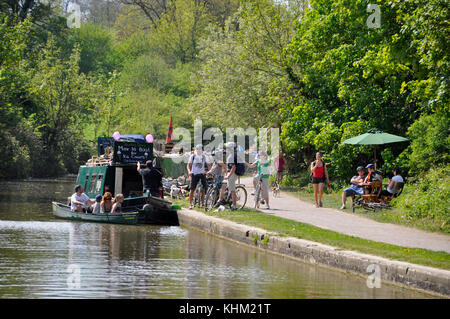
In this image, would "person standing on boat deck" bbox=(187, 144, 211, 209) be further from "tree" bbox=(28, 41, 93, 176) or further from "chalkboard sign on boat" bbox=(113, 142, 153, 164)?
"tree" bbox=(28, 41, 93, 176)

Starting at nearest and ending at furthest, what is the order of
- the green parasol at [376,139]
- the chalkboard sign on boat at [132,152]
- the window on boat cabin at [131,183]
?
the green parasol at [376,139]
the chalkboard sign on boat at [132,152]
the window on boat cabin at [131,183]

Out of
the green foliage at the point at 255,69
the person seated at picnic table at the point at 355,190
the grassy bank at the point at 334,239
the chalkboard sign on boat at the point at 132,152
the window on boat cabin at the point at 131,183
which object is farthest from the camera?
the green foliage at the point at 255,69

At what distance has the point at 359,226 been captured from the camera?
56.1 feet

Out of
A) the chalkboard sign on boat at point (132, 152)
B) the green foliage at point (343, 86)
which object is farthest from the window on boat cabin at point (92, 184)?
the green foliage at point (343, 86)

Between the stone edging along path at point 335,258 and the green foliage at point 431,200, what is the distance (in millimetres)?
4325

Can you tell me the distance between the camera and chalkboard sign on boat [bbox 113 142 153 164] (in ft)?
77.0

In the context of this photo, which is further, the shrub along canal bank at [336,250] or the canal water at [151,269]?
the shrub along canal bank at [336,250]

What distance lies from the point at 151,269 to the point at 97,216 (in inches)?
362

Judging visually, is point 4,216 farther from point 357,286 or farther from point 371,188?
point 357,286

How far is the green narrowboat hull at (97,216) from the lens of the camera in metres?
20.5

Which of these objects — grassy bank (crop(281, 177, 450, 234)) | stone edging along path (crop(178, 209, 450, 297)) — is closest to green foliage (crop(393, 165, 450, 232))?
grassy bank (crop(281, 177, 450, 234))

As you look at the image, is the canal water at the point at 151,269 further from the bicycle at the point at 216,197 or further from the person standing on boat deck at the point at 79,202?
the person standing on boat deck at the point at 79,202

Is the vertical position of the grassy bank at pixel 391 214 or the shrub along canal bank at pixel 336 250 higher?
the grassy bank at pixel 391 214
